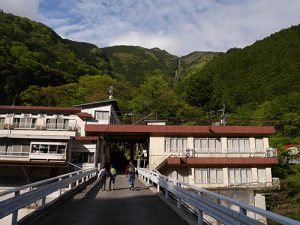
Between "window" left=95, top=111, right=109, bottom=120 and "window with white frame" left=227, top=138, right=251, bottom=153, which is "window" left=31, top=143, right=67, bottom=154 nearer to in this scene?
"window" left=95, top=111, right=109, bottom=120

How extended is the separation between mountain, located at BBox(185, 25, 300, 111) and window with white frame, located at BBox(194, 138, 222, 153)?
41.8m

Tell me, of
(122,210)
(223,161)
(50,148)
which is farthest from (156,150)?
(122,210)

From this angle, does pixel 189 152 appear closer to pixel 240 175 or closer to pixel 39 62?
pixel 240 175

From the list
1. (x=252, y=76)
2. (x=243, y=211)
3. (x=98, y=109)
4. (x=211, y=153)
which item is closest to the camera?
(x=243, y=211)

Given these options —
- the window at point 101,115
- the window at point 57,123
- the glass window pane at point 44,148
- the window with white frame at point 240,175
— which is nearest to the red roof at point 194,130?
the window with white frame at point 240,175

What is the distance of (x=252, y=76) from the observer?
97.2m

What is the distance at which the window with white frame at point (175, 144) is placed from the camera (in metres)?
35.1

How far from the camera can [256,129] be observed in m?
34.8

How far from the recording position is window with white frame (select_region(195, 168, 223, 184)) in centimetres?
3362

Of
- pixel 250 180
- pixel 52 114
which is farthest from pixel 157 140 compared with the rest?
pixel 52 114

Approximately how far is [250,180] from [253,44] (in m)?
87.9

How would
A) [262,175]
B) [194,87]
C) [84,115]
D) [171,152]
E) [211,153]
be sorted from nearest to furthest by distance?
[262,175]
[211,153]
[171,152]
[84,115]
[194,87]

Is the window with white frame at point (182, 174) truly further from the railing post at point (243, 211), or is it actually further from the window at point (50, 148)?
the railing post at point (243, 211)

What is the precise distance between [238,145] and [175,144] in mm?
7031
